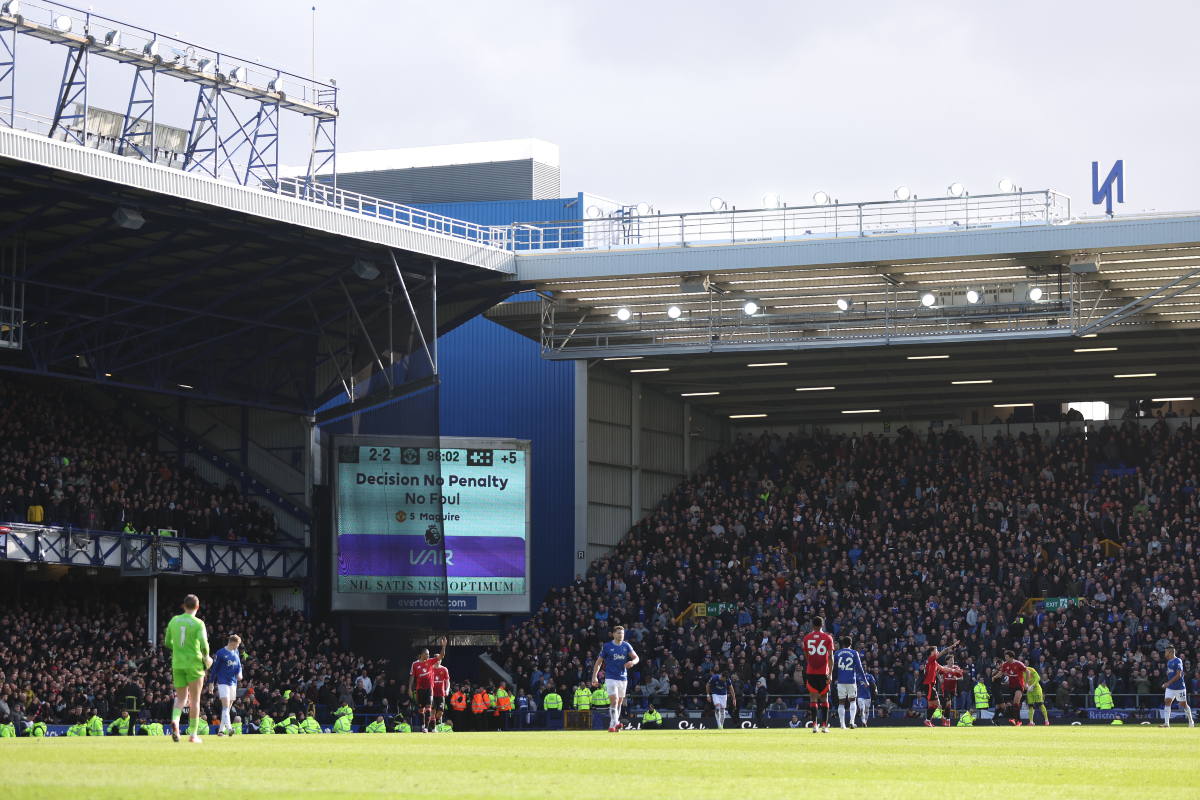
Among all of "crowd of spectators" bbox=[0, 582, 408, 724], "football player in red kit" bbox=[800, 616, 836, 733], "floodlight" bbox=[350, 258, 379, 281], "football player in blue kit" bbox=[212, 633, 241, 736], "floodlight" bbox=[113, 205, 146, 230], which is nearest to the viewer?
"football player in blue kit" bbox=[212, 633, 241, 736]

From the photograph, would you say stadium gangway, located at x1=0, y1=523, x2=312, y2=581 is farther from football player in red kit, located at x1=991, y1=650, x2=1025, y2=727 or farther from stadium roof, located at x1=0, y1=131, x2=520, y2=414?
football player in red kit, located at x1=991, y1=650, x2=1025, y2=727

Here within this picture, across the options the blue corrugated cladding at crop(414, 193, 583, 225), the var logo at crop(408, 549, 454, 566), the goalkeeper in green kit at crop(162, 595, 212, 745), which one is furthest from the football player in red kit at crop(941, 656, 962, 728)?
the blue corrugated cladding at crop(414, 193, 583, 225)

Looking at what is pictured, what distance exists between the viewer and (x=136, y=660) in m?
38.2

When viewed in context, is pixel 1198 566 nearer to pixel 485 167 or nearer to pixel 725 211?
pixel 725 211

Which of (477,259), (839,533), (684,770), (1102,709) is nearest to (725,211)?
(477,259)

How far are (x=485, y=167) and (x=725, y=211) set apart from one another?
16980mm

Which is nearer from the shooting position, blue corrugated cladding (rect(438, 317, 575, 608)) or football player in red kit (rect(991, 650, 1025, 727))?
football player in red kit (rect(991, 650, 1025, 727))

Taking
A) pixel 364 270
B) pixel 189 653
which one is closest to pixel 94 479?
pixel 364 270

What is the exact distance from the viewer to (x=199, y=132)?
36.6 metres

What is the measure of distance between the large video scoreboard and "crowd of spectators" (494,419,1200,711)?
2.34 metres

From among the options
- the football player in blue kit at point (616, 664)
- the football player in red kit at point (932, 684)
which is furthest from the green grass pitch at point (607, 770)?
the football player in red kit at point (932, 684)

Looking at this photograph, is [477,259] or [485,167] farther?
[485,167]

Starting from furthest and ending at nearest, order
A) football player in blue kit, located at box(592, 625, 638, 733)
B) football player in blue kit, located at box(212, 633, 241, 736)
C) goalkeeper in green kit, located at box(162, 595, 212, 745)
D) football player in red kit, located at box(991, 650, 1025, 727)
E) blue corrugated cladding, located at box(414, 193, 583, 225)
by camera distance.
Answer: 1. blue corrugated cladding, located at box(414, 193, 583, 225)
2. football player in red kit, located at box(991, 650, 1025, 727)
3. football player in blue kit, located at box(592, 625, 638, 733)
4. football player in blue kit, located at box(212, 633, 241, 736)
5. goalkeeper in green kit, located at box(162, 595, 212, 745)

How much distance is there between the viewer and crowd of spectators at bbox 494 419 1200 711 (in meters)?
38.8
